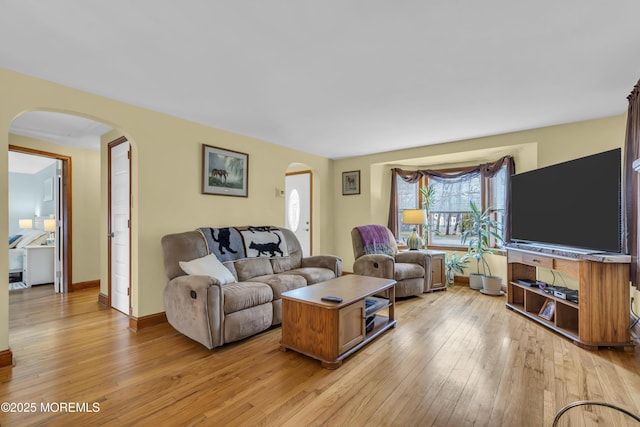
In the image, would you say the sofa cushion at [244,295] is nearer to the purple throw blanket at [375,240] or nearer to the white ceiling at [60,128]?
the purple throw blanket at [375,240]

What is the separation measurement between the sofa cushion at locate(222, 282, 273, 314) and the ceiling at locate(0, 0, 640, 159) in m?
1.77

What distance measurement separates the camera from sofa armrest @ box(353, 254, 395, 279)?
391 cm

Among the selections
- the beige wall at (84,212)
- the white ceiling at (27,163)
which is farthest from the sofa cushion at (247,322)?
the white ceiling at (27,163)

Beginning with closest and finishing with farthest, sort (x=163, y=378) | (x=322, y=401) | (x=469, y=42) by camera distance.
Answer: (x=322, y=401) < (x=469, y=42) < (x=163, y=378)

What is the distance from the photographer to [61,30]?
6.05 feet

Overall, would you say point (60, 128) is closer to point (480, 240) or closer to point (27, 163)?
point (27, 163)

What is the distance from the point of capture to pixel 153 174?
3158 millimetres

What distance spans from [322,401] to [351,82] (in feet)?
7.72

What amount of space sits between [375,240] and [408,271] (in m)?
0.69

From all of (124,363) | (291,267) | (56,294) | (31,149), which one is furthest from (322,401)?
(31,149)

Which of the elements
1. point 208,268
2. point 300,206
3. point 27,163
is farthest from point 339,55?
point 27,163

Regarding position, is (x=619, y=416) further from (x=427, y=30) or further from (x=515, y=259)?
(x=427, y=30)

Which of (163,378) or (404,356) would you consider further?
(404,356)

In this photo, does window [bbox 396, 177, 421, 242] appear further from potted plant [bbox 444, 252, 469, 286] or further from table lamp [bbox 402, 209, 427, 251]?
potted plant [bbox 444, 252, 469, 286]
